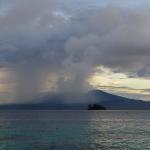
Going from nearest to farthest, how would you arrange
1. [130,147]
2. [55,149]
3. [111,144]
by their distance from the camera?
[55,149] → [130,147] → [111,144]

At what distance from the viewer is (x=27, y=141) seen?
65875 mm

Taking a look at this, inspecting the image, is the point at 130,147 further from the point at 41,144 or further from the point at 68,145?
the point at 41,144

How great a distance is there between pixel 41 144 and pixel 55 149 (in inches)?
269

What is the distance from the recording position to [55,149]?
5475 cm

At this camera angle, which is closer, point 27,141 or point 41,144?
point 41,144

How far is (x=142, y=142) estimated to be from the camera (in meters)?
65.2

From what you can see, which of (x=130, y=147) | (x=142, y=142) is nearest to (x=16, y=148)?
(x=130, y=147)

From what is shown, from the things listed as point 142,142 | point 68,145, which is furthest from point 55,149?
point 142,142

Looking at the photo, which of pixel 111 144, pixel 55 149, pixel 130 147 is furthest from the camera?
pixel 111 144

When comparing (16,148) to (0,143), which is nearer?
(16,148)

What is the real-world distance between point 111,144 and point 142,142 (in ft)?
18.9

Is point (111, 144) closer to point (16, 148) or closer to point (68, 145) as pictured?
point (68, 145)

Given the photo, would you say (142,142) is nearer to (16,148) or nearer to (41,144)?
(41,144)

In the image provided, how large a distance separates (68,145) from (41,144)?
4446 mm
